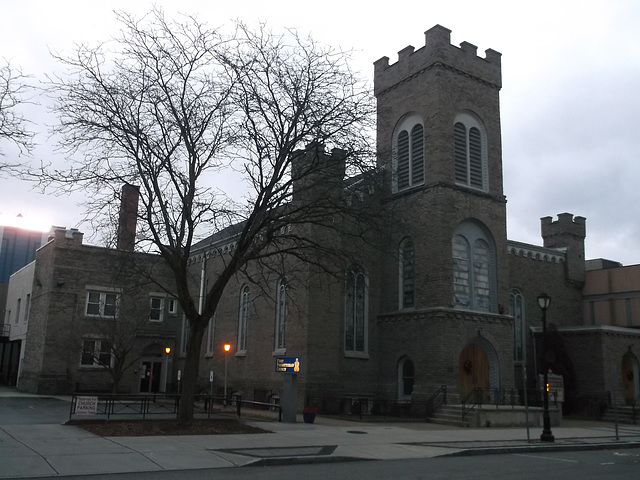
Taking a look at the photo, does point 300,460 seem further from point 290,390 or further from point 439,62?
point 439,62

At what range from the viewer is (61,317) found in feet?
127

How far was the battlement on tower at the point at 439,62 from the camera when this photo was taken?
30.2 m

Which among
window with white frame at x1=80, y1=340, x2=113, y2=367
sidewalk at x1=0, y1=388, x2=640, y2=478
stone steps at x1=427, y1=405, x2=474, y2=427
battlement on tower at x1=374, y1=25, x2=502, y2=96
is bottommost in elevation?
sidewalk at x1=0, y1=388, x2=640, y2=478

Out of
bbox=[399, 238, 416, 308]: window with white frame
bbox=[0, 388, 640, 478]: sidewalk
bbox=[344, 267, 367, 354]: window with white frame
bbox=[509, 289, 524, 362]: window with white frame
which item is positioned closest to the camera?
bbox=[0, 388, 640, 478]: sidewalk

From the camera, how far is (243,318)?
35.5 meters

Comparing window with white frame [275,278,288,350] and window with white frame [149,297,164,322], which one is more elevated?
window with white frame [149,297,164,322]

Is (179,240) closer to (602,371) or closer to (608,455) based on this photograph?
(608,455)

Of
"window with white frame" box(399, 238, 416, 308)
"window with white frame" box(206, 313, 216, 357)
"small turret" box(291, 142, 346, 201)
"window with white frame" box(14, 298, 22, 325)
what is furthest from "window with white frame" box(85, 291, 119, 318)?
"small turret" box(291, 142, 346, 201)

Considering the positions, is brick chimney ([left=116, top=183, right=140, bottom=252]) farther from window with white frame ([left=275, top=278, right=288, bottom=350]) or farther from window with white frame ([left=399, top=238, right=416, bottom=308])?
window with white frame ([left=399, top=238, right=416, bottom=308])

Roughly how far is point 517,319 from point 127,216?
23183 mm

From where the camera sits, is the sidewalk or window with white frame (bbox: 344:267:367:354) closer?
the sidewalk

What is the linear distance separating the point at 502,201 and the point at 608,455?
15.8 meters

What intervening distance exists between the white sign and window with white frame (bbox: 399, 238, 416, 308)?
15312 millimetres

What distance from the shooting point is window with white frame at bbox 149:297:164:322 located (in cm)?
4294
